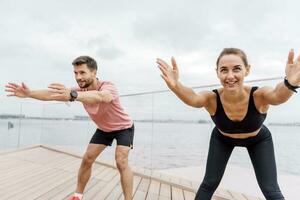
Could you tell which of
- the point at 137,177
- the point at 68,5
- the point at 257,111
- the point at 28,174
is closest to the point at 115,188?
the point at 137,177

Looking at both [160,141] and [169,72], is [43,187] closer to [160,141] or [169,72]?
[160,141]

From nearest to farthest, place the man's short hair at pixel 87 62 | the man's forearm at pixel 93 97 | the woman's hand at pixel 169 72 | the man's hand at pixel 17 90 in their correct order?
1. the woman's hand at pixel 169 72
2. the man's forearm at pixel 93 97
3. the man's hand at pixel 17 90
4. the man's short hair at pixel 87 62

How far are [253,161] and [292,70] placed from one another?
0.65 meters

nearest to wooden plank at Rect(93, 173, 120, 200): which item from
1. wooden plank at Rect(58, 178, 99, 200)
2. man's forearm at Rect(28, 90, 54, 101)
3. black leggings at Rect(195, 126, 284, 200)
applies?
wooden plank at Rect(58, 178, 99, 200)

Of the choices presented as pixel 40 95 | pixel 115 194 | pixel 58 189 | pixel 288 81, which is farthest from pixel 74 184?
pixel 288 81

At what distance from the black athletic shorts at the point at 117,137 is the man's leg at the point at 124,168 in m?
0.05

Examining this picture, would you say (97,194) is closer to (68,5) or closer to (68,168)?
(68,168)

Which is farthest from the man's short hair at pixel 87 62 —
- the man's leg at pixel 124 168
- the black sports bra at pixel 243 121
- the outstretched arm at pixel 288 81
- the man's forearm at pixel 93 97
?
the outstretched arm at pixel 288 81

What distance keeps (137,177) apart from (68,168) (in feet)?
4.34

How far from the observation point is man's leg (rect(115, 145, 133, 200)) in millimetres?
2660

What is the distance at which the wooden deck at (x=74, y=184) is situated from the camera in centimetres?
329

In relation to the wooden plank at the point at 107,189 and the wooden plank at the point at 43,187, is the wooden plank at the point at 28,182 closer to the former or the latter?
the wooden plank at the point at 43,187

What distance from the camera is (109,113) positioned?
2.68 m

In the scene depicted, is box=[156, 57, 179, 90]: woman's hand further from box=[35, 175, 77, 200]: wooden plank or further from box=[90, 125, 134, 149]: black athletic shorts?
box=[35, 175, 77, 200]: wooden plank
